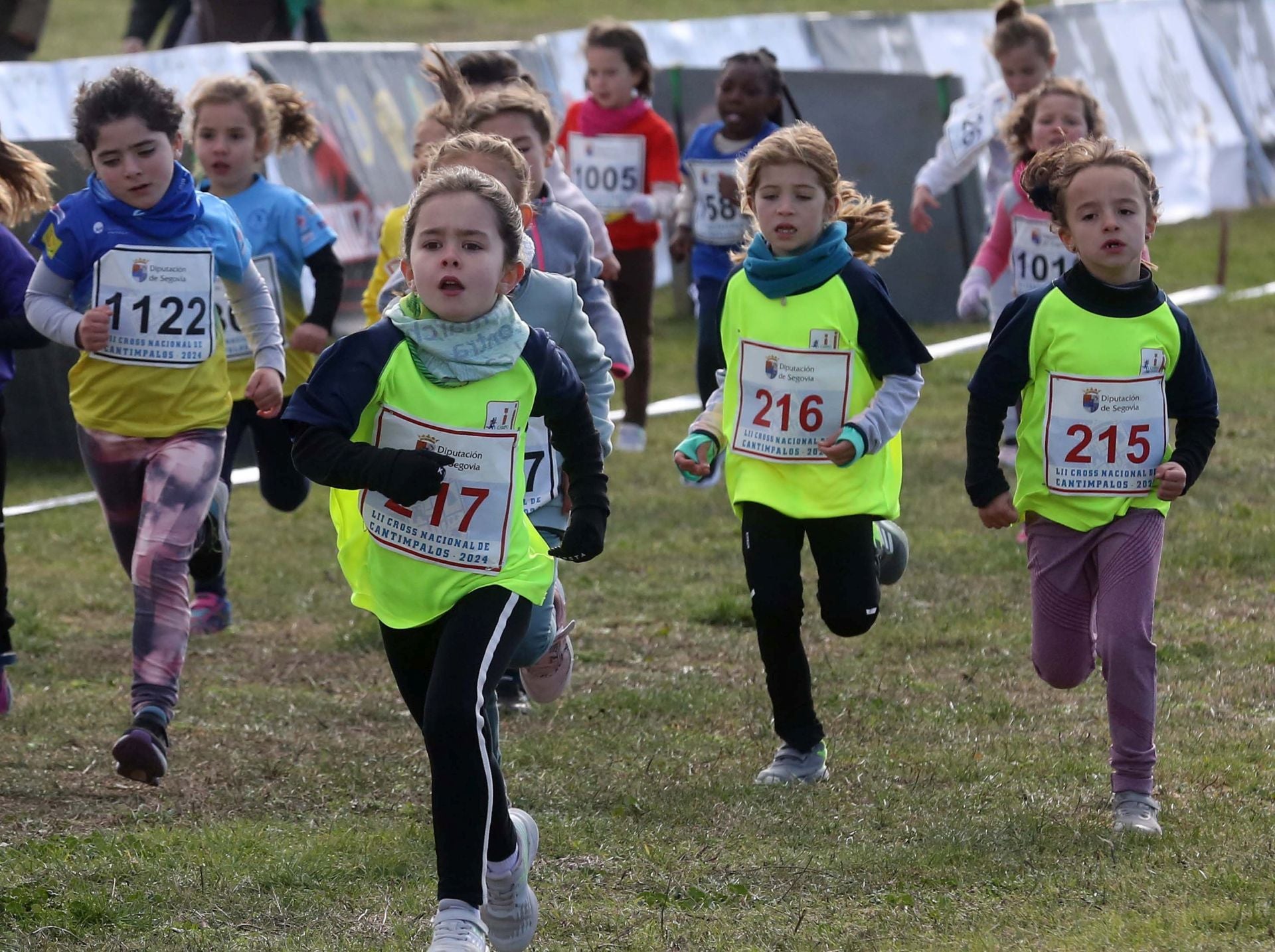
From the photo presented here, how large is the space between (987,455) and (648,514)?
4.43 metres

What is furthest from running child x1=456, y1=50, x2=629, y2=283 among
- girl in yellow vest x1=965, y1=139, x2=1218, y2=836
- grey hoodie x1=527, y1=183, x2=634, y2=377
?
girl in yellow vest x1=965, y1=139, x2=1218, y2=836

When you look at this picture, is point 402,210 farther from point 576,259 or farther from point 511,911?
point 511,911

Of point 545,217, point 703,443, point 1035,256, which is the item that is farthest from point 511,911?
point 1035,256

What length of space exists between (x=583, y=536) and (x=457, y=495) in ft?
0.95

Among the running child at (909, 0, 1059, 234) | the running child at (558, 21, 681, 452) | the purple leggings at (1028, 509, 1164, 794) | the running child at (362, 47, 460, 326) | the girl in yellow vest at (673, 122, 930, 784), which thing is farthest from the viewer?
the running child at (558, 21, 681, 452)

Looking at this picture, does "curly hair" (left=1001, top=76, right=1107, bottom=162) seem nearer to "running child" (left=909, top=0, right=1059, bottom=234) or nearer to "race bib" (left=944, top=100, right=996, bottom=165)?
"running child" (left=909, top=0, right=1059, bottom=234)

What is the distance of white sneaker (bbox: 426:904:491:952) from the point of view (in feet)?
13.4

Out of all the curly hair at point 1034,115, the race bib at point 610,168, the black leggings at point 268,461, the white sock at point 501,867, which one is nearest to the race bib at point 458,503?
the white sock at point 501,867

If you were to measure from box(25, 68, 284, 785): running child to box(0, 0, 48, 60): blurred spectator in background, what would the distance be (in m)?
8.29

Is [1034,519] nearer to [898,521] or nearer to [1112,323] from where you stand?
[1112,323]

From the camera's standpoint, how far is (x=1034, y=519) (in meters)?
5.53

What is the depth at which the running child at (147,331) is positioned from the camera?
595cm

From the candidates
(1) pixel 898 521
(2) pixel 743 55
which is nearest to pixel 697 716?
(1) pixel 898 521

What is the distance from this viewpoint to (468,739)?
4.21 metres
